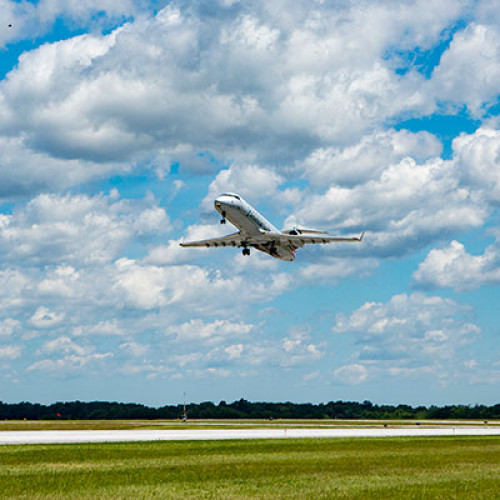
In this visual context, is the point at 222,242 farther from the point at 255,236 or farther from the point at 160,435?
the point at 160,435

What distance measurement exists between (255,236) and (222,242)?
23.7 ft

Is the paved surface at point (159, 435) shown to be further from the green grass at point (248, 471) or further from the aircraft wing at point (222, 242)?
the aircraft wing at point (222, 242)

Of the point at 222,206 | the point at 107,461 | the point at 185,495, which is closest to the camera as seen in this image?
the point at 185,495

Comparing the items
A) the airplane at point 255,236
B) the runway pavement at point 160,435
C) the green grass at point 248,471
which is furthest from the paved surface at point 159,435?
the airplane at point 255,236

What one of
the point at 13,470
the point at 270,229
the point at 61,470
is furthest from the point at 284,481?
the point at 270,229

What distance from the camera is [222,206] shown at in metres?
73.9

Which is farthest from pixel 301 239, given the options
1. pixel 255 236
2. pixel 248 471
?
pixel 248 471

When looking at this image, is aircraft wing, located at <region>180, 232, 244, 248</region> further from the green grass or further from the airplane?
the green grass

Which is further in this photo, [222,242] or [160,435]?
[222,242]

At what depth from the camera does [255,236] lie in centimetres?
8375

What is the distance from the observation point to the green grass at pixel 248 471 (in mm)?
27672

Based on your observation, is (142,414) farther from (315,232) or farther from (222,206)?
(222,206)

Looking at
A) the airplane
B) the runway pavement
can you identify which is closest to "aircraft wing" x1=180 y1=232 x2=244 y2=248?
the airplane

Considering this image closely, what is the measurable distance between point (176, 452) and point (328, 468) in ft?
46.6
